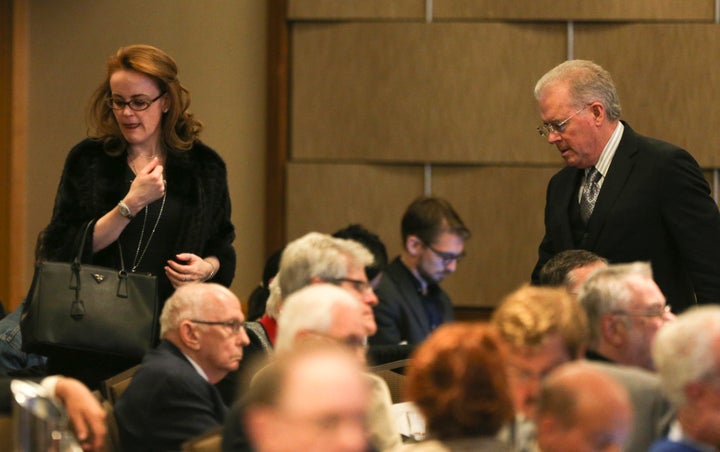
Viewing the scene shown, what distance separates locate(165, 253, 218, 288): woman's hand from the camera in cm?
430

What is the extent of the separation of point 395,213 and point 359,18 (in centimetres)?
101

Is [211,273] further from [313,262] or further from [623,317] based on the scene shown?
[623,317]

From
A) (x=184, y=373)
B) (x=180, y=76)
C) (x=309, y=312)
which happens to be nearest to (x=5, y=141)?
(x=180, y=76)

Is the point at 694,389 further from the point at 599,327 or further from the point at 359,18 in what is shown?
the point at 359,18

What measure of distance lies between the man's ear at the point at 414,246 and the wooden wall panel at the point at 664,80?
134cm

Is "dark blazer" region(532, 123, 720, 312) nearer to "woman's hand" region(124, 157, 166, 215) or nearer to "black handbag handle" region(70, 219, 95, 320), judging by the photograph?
"woman's hand" region(124, 157, 166, 215)

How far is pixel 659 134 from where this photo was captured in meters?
6.80

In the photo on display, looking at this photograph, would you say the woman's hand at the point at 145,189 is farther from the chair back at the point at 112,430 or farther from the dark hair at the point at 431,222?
the dark hair at the point at 431,222

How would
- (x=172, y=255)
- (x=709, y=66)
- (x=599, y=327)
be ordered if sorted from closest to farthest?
1. (x=599, y=327)
2. (x=172, y=255)
3. (x=709, y=66)

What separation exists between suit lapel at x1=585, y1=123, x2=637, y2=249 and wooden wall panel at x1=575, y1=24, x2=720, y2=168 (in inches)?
91.7

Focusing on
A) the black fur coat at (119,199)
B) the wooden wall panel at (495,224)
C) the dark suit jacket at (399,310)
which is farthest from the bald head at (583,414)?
the wooden wall panel at (495,224)

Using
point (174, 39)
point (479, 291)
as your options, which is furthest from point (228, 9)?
point (479, 291)

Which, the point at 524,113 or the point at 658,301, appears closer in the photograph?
the point at 658,301

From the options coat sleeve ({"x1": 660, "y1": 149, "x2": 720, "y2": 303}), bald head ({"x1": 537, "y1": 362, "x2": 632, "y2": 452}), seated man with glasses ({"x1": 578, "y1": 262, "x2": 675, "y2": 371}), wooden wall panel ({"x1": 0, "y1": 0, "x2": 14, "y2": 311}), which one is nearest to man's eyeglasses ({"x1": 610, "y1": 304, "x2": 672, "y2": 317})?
seated man with glasses ({"x1": 578, "y1": 262, "x2": 675, "y2": 371})
